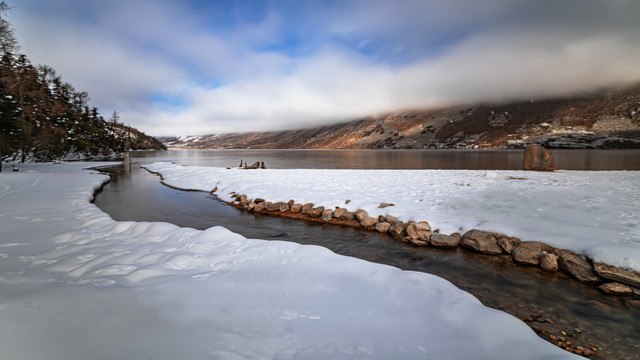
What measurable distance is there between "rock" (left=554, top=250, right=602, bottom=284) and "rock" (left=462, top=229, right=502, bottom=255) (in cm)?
149

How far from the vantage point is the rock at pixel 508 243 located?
8.19 m

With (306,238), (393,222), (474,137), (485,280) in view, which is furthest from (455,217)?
(474,137)

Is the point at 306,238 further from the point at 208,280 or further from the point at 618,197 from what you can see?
the point at 618,197

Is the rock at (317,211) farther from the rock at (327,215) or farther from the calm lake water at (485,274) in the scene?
the calm lake water at (485,274)

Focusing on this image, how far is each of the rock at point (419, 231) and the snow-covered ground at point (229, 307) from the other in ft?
12.9

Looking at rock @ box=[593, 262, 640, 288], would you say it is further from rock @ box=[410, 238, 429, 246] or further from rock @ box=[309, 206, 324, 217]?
rock @ box=[309, 206, 324, 217]

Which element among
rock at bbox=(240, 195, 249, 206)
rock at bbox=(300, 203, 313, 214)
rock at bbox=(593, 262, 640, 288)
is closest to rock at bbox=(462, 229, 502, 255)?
rock at bbox=(593, 262, 640, 288)

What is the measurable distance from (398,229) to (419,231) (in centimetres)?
85

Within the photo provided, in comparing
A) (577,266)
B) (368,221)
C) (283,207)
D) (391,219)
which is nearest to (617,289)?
(577,266)

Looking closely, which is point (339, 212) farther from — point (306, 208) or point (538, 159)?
point (538, 159)

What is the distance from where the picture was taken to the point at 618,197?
1122 centimetres

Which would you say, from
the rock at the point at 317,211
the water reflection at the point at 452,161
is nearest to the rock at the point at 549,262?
the rock at the point at 317,211

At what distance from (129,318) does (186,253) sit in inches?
117

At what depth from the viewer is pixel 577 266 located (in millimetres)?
6848
